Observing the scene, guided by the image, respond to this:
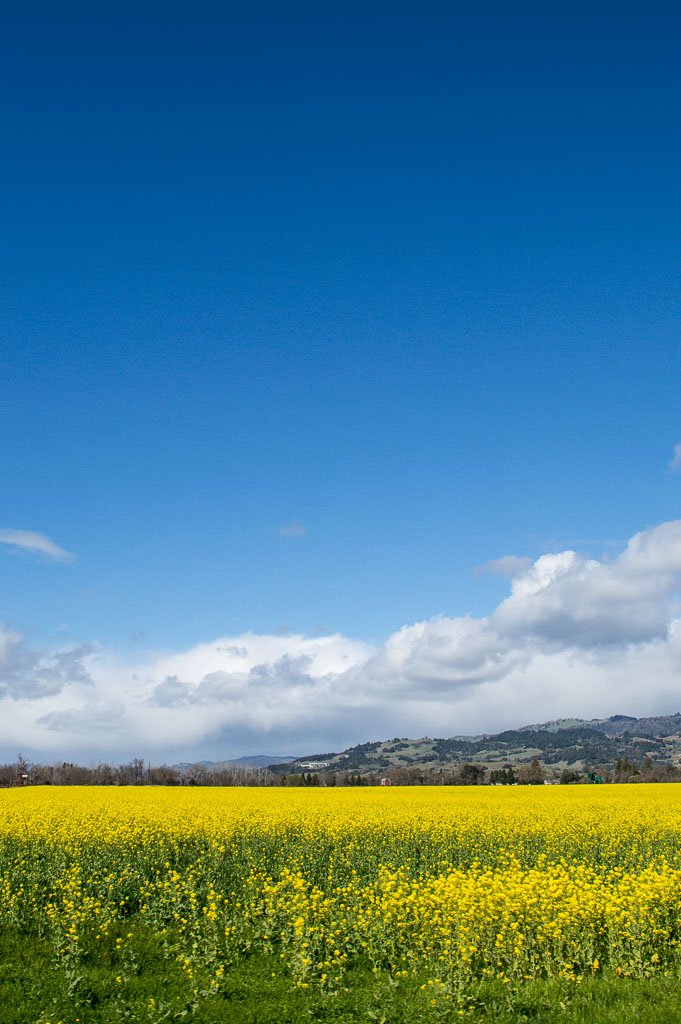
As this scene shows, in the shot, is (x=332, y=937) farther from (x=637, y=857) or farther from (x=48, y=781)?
(x=48, y=781)

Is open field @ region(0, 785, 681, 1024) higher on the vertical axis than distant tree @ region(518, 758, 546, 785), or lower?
higher

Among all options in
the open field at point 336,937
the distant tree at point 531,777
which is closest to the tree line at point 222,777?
the distant tree at point 531,777

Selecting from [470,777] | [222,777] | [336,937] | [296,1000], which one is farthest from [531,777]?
[296,1000]

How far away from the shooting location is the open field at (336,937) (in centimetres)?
1197

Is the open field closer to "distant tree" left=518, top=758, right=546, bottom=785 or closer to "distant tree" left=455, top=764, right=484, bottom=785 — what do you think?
"distant tree" left=455, top=764, right=484, bottom=785

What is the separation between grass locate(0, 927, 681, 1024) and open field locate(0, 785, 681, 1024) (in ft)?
0.12

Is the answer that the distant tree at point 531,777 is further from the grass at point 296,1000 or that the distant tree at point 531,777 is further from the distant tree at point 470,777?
the grass at point 296,1000

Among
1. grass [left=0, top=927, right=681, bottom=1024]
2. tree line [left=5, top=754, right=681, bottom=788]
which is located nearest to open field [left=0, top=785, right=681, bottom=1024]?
grass [left=0, top=927, right=681, bottom=1024]

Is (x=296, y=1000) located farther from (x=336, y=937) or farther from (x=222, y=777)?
(x=222, y=777)

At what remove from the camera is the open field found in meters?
12.0

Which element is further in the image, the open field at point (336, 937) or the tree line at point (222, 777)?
the tree line at point (222, 777)

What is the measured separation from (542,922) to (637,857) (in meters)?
10.2

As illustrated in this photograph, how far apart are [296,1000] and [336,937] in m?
2.84

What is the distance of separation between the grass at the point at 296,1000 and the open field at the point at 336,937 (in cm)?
4
